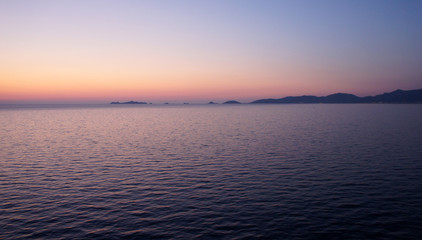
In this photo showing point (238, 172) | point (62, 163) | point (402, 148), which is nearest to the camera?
point (238, 172)

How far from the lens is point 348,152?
49062 mm

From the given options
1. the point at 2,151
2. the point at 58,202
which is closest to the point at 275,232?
the point at 58,202

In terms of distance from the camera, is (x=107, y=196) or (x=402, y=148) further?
(x=402, y=148)

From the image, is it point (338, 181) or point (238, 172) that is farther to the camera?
point (238, 172)

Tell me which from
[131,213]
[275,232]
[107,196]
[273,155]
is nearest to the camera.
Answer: [275,232]

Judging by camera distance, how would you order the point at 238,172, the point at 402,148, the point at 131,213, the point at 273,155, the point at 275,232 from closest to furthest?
the point at 275,232, the point at 131,213, the point at 238,172, the point at 273,155, the point at 402,148

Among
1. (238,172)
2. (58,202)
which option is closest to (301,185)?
(238,172)

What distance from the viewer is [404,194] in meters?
27.7

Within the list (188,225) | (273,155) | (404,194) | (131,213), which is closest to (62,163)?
(131,213)

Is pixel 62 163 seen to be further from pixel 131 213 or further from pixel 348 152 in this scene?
pixel 348 152

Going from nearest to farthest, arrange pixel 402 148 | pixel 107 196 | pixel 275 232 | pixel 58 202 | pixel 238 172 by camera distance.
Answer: pixel 275 232, pixel 58 202, pixel 107 196, pixel 238 172, pixel 402 148

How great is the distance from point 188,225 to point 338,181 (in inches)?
770

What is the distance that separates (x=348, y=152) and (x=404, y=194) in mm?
21943

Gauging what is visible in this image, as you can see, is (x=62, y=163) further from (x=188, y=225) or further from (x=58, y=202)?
(x=188, y=225)
